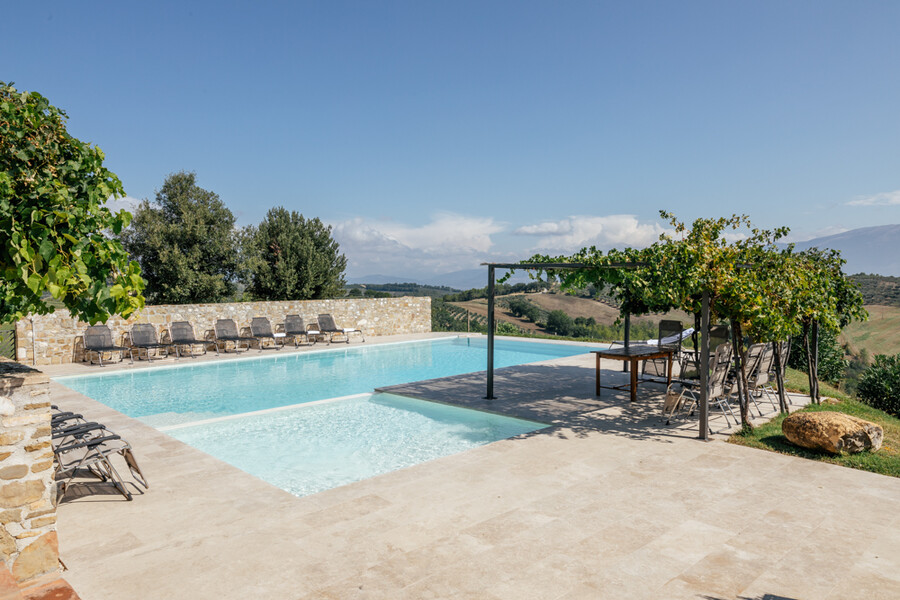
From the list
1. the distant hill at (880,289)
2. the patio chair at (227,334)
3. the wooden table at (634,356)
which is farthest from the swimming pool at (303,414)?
the distant hill at (880,289)

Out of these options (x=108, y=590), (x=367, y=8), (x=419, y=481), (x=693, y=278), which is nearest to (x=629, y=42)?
(x=367, y=8)

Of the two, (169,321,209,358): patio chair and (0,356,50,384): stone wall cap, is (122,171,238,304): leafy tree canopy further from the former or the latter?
(0,356,50,384): stone wall cap

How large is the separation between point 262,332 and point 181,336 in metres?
2.25

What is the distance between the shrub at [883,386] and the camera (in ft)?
30.7

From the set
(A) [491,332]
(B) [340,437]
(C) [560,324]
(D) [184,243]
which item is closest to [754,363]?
(A) [491,332]

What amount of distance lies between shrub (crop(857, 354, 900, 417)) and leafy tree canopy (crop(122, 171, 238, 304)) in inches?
746

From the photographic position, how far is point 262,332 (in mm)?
16219

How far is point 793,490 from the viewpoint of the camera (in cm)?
461

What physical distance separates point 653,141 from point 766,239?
19.9m

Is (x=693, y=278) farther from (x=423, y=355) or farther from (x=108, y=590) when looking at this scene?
(x=423, y=355)

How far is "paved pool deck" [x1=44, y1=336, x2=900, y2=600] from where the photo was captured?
311 cm

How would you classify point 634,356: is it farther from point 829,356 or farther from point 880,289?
point 880,289

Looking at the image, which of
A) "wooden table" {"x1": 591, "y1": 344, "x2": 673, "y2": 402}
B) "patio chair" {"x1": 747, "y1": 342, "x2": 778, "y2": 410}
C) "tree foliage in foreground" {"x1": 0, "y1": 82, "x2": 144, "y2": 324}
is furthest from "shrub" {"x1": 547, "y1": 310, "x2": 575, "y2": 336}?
"tree foliage in foreground" {"x1": 0, "y1": 82, "x2": 144, "y2": 324}

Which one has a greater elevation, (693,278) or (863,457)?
(693,278)
